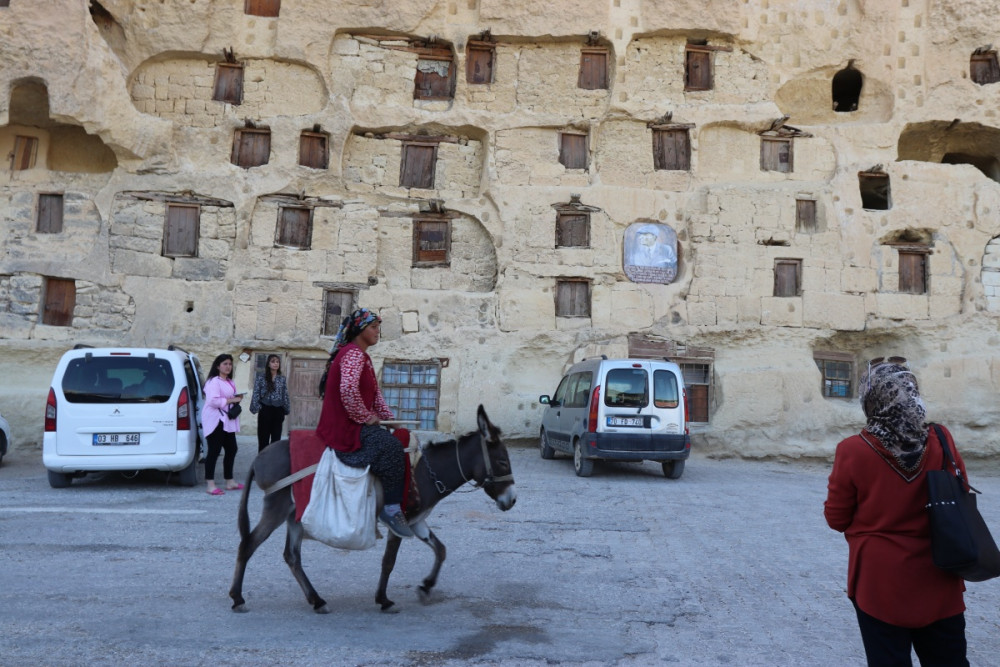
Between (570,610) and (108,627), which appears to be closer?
(108,627)

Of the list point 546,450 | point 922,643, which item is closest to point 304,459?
point 922,643

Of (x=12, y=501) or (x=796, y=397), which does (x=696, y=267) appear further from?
(x=12, y=501)

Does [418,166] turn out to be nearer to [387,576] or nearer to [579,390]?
[579,390]

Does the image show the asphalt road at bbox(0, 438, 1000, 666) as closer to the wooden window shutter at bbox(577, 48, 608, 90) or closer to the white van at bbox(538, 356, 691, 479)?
the white van at bbox(538, 356, 691, 479)

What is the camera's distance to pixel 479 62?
73.6 ft

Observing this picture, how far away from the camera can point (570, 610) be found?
→ 212 inches

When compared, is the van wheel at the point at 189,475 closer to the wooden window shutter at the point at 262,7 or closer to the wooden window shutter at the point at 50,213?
the wooden window shutter at the point at 50,213

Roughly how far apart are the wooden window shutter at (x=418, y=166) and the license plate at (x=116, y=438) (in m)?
13.0

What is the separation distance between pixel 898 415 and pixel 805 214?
20106 mm

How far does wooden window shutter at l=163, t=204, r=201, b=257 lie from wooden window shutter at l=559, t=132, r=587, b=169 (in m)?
10.1

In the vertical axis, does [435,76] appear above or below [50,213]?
above

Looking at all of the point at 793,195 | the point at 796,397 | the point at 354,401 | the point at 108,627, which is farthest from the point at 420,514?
the point at 793,195

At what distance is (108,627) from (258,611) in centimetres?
91

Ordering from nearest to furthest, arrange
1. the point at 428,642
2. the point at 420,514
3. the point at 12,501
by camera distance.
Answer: the point at 428,642 → the point at 420,514 → the point at 12,501
